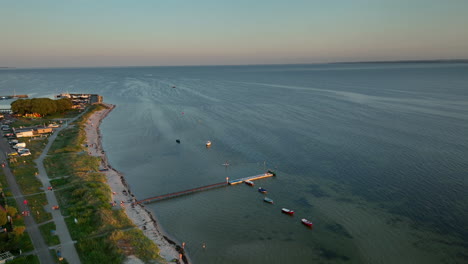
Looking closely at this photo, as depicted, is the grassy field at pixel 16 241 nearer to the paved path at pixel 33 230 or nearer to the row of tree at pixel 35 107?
the paved path at pixel 33 230

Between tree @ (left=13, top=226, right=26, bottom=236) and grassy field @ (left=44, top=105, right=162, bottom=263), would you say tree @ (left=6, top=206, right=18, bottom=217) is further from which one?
grassy field @ (left=44, top=105, right=162, bottom=263)

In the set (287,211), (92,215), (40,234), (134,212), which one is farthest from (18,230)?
(287,211)

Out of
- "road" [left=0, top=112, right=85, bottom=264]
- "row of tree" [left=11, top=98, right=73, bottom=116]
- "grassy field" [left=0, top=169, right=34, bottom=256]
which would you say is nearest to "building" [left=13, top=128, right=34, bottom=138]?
"row of tree" [left=11, top=98, right=73, bottom=116]

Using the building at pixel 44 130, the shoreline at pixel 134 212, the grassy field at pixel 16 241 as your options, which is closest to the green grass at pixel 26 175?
the grassy field at pixel 16 241

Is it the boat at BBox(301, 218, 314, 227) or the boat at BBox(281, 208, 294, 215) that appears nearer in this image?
the boat at BBox(301, 218, 314, 227)

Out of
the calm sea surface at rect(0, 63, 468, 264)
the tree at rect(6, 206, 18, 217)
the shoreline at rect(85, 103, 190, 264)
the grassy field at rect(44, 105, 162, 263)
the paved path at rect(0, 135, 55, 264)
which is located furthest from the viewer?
the tree at rect(6, 206, 18, 217)

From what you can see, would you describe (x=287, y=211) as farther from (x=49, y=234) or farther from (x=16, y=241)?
(x=16, y=241)
